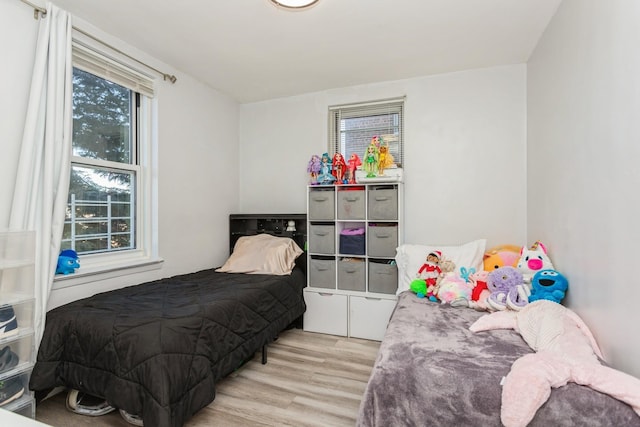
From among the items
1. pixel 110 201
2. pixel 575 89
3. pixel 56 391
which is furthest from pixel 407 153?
pixel 56 391

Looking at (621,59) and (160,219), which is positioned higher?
(621,59)

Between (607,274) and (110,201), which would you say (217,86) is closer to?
(110,201)

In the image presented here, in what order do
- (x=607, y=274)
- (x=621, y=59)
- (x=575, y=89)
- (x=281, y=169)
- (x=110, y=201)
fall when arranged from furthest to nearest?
(x=281, y=169), (x=110, y=201), (x=575, y=89), (x=607, y=274), (x=621, y=59)

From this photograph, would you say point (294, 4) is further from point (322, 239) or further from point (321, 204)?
point (322, 239)

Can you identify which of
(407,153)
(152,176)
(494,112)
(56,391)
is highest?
(494,112)

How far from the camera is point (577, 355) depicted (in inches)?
54.7

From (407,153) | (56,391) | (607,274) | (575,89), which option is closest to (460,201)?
(407,153)

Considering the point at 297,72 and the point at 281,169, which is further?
the point at 281,169

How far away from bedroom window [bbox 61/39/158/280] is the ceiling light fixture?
133 centimetres

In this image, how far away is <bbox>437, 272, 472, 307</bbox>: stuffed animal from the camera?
2.27 m

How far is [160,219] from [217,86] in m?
1.50

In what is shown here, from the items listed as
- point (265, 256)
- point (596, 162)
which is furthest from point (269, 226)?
point (596, 162)

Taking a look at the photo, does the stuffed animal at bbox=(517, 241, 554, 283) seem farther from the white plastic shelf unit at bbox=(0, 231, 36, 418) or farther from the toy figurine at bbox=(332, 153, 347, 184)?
the white plastic shelf unit at bbox=(0, 231, 36, 418)

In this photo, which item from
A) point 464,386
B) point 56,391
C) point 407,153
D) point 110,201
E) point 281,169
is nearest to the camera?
point 464,386
